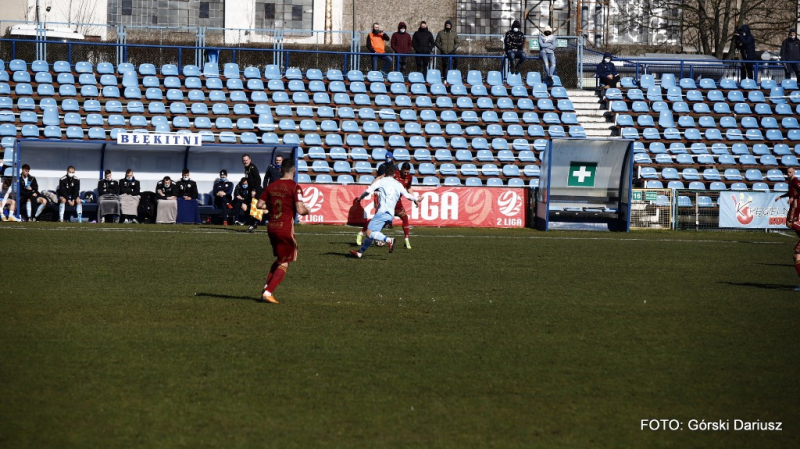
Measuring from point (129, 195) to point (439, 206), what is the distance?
884 centimetres

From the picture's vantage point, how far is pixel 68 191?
1028 inches

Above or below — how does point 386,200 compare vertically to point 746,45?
below

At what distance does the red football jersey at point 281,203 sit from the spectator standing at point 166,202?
15.3 meters

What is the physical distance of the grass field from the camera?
6.73 meters

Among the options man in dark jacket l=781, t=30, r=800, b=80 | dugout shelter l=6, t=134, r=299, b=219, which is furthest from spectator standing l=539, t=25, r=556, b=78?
dugout shelter l=6, t=134, r=299, b=219

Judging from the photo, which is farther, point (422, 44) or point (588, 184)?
point (422, 44)

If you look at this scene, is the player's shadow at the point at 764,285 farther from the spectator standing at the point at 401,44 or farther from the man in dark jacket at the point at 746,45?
the man in dark jacket at the point at 746,45

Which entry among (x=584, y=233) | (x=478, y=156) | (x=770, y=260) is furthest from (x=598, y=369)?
(x=478, y=156)

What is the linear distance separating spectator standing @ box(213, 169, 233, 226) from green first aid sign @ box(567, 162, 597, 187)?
10158 millimetres

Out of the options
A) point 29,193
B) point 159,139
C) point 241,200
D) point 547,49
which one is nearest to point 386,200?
point 241,200

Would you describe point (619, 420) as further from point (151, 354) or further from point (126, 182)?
point (126, 182)

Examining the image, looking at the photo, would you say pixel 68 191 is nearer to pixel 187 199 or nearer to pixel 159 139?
pixel 159 139

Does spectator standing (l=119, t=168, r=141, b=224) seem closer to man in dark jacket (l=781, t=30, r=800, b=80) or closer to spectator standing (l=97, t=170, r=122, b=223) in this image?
spectator standing (l=97, t=170, r=122, b=223)

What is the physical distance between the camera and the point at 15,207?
25.7 m
